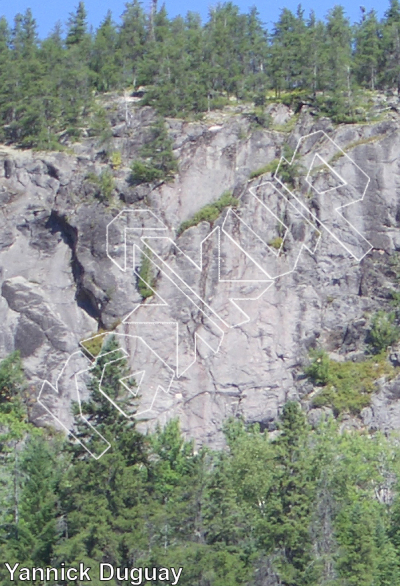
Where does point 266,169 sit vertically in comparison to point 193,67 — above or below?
below

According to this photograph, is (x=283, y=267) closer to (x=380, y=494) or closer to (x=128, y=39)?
(x=380, y=494)

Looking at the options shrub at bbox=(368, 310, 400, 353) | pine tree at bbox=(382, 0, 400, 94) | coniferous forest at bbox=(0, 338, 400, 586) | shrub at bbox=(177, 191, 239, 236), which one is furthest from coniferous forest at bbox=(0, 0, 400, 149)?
coniferous forest at bbox=(0, 338, 400, 586)

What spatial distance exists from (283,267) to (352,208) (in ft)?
13.6

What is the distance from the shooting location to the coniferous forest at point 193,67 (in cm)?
6656

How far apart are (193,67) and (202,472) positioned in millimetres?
32970

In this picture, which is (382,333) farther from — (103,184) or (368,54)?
(368,54)

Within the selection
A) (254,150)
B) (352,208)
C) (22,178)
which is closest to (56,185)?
(22,178)

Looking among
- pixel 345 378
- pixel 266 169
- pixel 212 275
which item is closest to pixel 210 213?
pixel 212 275

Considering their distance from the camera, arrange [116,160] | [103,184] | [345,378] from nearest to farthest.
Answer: [345,378]
[103,184]
[116,160]

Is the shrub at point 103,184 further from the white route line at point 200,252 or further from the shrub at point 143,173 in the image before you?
the white route line at point 200,252

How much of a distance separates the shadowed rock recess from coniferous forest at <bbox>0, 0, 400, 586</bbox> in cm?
144

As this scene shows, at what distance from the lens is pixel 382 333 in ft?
188

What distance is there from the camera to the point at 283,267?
5856 cm

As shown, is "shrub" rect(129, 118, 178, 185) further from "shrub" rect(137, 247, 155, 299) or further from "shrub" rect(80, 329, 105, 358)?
"shrub" rect(80, 329, 105, 358)
